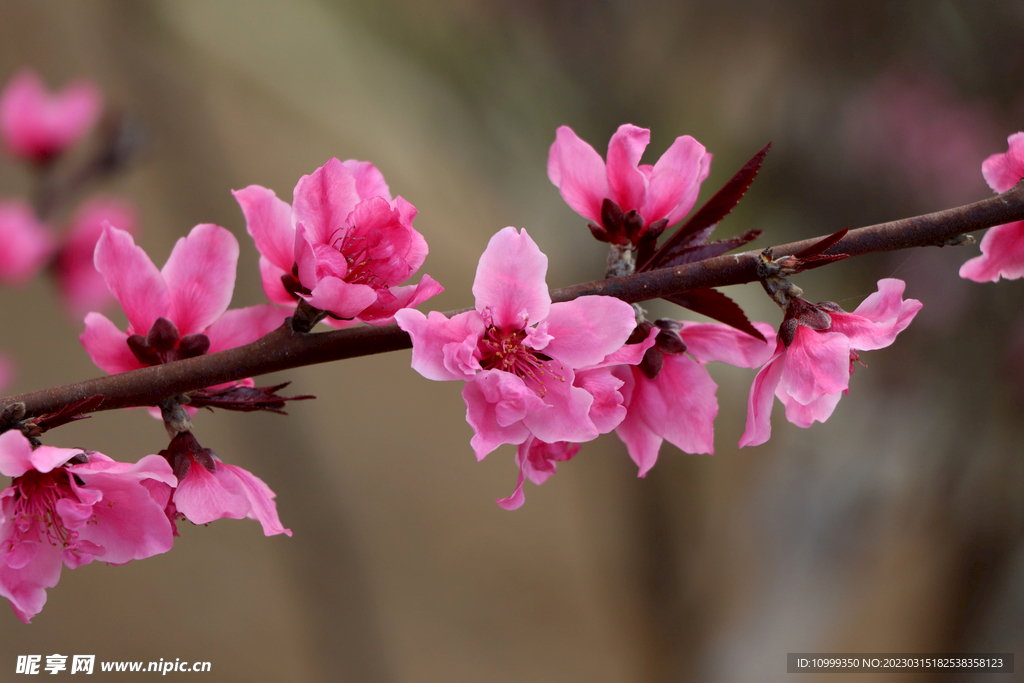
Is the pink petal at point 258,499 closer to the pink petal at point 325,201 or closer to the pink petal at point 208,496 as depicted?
the pink petal at point 208,496

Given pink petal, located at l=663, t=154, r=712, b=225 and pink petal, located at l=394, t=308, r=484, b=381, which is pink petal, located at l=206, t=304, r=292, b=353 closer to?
pink petal, located at l=394, t=308, r=484, b=381

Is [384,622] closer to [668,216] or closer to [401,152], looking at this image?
[401,152]

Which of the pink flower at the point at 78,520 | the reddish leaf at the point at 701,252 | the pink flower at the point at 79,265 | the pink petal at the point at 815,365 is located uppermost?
the pink flower at the point at 79,265

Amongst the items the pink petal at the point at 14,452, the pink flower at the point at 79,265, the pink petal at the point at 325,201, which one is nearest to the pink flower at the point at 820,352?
the pink petal at the point at 325,201

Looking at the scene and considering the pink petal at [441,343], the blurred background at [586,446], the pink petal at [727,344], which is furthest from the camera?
the blurred background at [586,446]

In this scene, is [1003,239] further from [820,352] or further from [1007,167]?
[820,352]

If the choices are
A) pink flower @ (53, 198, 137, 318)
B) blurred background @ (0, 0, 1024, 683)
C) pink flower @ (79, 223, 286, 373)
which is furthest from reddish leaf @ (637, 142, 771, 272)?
pink flower @ (53, 198, 137, 318)
